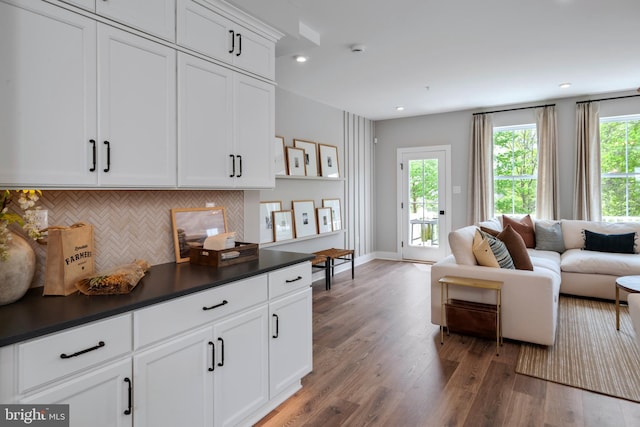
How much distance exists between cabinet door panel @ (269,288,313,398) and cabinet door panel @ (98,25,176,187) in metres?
0.97

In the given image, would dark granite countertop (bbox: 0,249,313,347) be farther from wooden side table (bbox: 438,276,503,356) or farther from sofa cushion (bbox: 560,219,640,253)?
sofa cushion (bbox: 560,219,640,253)

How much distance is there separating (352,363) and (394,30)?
2.80 meters

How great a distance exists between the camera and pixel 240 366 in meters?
1.97

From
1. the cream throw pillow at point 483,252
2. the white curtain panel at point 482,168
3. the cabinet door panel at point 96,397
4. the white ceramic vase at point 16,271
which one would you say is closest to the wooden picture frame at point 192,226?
the white ceramic vase at point 16,271

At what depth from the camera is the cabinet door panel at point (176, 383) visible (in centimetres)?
152

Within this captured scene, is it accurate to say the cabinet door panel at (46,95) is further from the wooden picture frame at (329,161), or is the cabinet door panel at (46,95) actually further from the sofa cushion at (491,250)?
the wooden picture frame at (329,161)

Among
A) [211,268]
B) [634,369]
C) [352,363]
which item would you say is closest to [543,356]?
[634,369]

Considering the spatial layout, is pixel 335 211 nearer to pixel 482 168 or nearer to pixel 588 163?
pixel 482 168

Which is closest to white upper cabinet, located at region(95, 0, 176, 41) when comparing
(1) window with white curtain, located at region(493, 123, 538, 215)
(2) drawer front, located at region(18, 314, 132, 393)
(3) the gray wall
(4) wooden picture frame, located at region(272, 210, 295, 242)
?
(2) drawer front, located at region(18, 314, 132, 393)

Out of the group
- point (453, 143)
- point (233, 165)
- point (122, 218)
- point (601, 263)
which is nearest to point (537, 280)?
point (601, 263)

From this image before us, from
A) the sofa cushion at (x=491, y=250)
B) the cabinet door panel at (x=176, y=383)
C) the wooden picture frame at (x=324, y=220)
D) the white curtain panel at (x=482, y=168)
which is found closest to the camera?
the cabinet door panel at (x=176, y=383)

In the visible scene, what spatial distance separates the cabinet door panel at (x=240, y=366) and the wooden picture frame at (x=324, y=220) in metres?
3.53

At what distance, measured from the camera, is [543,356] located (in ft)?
9.70

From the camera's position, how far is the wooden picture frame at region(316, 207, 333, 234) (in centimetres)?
563
